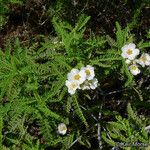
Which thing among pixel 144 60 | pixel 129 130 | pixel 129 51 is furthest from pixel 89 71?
pixel 129 130

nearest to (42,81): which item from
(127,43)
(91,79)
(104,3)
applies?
(91,79)

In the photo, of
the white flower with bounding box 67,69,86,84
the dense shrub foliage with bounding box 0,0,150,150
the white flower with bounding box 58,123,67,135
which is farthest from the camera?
the white flower with bounding box 58,123,67,135

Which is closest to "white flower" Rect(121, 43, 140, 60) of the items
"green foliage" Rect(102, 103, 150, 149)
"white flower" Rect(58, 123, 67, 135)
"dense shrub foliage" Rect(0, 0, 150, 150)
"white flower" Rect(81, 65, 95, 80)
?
"dense shrub foliage" Rect(0, 0, 150, 150)

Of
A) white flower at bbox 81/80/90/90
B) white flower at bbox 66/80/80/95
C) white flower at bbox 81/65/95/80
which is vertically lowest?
white flower at bbox 66/80/80/95

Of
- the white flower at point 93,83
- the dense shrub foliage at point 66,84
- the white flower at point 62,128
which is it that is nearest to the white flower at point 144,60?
the dense shrub foliage at point 66,84

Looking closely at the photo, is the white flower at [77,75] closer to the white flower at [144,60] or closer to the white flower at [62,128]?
the white flower at [144,60]

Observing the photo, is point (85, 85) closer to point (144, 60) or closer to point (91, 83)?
point (91, 83)

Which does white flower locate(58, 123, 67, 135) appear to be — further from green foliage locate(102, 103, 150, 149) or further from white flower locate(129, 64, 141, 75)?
white flower locate(129, 64, 141, 75)

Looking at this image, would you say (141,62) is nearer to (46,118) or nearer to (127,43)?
(127,43)
